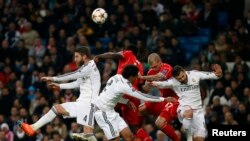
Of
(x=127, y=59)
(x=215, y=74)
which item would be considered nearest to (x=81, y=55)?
(x=127, y=59)

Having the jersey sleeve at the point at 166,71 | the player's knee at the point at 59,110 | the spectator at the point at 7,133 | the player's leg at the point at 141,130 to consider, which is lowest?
the spectator at the point at 7,133

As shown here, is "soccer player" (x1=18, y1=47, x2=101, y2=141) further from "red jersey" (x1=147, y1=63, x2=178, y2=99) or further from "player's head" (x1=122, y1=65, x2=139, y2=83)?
"red jersey" (x1=147, y1=63, x2=178, y2=99)

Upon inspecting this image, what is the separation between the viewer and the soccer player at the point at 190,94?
20297 mm

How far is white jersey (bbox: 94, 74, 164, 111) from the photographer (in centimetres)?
1923

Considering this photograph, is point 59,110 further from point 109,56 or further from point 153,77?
point 153,77

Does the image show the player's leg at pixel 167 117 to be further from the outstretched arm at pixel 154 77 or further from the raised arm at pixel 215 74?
the raised arm at pixel 215 74

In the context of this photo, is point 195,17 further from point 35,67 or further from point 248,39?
point 35,67

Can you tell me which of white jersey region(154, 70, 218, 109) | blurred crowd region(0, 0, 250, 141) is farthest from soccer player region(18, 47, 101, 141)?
blurred crowd region(0, 0, 250, 141)

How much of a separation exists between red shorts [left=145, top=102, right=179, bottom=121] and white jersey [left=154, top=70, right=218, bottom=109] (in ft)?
1.03

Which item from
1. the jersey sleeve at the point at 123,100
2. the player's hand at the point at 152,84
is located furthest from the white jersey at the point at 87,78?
the player's hand at the point at 152,84

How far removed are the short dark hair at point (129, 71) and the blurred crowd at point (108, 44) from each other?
5349 mm

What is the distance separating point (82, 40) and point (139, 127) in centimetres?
815

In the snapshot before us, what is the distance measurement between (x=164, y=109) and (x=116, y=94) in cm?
180

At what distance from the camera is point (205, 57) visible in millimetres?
26516
